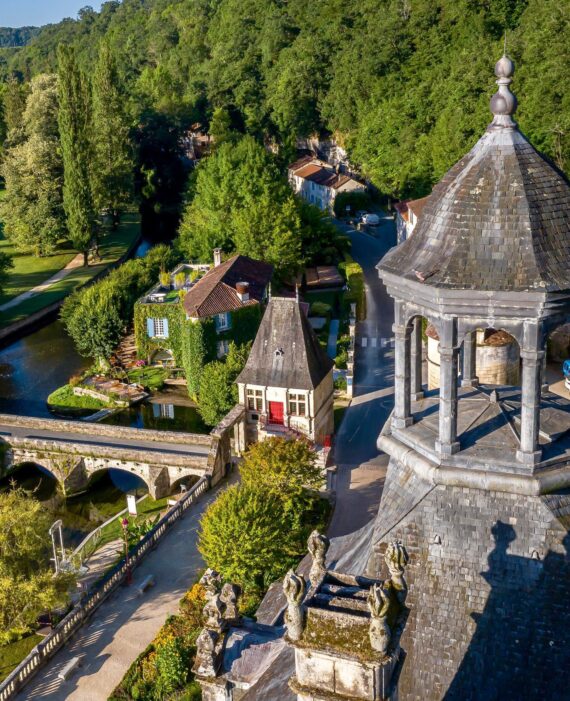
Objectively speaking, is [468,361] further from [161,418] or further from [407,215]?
[407,215]

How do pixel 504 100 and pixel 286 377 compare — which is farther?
pixel 286 377

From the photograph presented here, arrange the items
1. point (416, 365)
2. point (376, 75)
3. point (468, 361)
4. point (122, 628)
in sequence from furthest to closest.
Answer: point (376, 75) < point (122, 628) < point (468, 361) < point (416, 365)

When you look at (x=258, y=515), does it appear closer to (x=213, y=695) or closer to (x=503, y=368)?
(x=503, y=368)

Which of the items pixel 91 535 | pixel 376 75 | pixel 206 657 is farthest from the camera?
pixel 376 75

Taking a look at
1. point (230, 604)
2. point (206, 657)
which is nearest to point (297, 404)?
point (230, 604)

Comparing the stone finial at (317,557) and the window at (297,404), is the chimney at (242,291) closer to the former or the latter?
the window at (297,404)
